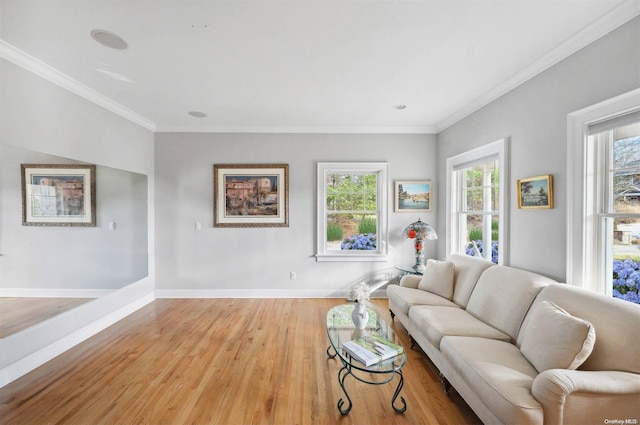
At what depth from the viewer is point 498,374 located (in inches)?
58.8

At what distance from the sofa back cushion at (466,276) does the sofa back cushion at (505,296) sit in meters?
0.11

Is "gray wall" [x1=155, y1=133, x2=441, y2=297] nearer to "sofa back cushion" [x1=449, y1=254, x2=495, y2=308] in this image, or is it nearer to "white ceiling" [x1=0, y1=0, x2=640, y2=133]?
"white ceiling" [x1=0, y1=0, x2=640, y2=133]

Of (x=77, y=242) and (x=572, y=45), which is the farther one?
(x=77, y=242)

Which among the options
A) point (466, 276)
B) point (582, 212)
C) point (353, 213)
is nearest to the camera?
point (582, 212)

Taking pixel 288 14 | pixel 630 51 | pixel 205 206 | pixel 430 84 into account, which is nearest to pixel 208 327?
pixel 205 206

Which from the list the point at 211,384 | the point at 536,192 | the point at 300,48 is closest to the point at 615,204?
the point at 536,192

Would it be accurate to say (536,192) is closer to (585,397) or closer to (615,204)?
(615,204)

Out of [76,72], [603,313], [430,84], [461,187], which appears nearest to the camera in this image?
[603,313]

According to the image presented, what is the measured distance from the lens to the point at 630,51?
1.63 meters

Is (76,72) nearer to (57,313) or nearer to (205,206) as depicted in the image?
(205,206)

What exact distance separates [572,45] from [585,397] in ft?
7.87

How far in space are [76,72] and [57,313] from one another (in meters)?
2.39

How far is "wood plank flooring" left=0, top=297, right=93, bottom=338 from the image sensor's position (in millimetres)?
2119

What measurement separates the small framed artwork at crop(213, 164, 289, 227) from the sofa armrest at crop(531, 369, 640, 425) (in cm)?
336
